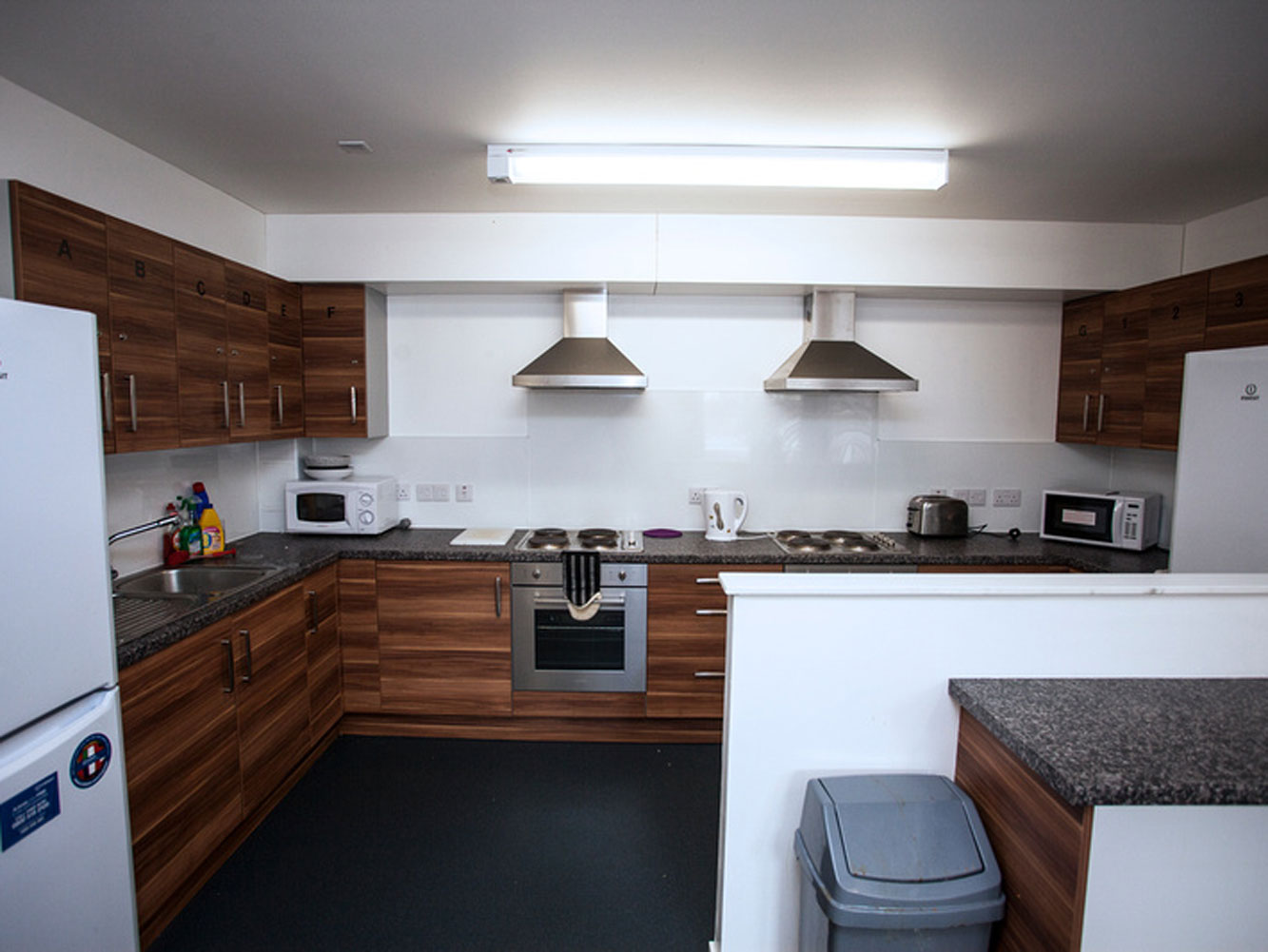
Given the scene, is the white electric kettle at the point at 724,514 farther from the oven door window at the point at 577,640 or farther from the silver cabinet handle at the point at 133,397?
the silver cabinet handle at the point at 133,397

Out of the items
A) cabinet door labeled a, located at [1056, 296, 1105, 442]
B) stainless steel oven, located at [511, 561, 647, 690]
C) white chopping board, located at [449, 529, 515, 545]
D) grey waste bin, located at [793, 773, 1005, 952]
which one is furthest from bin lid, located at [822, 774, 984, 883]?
cabinet door labeled a, located at [1056, 296, 1105, 442]

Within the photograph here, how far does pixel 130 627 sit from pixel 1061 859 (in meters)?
2.28

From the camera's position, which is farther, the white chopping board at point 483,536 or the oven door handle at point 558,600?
the white chopping board at point 483,536

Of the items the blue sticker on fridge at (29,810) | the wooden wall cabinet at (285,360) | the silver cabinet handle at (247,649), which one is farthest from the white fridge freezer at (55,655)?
the wooden wall cabinet at (285,360)

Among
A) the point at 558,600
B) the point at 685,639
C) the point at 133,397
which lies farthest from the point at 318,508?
the point at 685,639

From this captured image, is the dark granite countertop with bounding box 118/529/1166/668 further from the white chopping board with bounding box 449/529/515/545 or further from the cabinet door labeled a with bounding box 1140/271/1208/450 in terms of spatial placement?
the cabinet door labeled a with bounding box 1140/271/1208/450

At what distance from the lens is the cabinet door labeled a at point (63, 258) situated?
5.14 feet

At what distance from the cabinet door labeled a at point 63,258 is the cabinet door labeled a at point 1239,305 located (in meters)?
3.74

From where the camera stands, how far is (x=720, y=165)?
215cm

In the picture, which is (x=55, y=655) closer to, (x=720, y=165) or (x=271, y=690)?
(x=271, y=690)

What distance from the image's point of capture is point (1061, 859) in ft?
3.51

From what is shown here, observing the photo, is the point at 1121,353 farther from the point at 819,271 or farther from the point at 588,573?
the point at 588,573

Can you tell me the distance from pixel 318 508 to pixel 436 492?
22.8 inches

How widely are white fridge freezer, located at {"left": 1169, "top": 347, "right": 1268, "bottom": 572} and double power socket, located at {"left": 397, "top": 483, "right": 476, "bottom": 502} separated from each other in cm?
303
